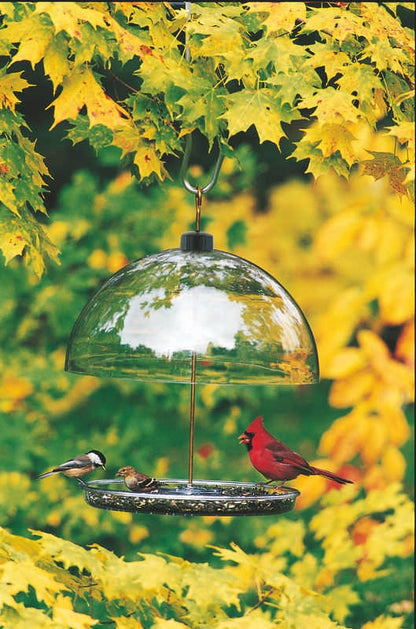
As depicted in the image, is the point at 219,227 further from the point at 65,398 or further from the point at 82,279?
the point at 65,398

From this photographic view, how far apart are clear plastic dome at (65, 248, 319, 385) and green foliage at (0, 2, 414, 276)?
13.4 inches

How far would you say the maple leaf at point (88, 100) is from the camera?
2.47 m

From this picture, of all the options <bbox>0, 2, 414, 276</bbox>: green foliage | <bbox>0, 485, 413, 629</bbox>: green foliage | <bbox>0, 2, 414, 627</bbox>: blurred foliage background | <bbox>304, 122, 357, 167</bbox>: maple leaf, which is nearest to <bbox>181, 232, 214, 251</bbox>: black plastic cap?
<bbox>0, 2, 414, 276</bbox>: green foliage

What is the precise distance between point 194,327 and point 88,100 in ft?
2.11

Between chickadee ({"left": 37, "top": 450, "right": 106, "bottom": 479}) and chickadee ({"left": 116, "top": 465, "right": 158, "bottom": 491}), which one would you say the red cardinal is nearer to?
chickadee ({"left": 116, "top": 465, "right": 158, "bottom": 491})

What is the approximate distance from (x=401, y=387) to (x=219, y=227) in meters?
1.15

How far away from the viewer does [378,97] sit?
111 inches

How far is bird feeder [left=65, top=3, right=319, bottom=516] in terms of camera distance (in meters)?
2.28

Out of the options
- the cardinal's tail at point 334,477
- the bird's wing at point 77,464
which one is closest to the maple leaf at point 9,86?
the bird's wing at point 77,464

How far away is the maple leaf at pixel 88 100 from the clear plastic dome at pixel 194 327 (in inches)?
14.0

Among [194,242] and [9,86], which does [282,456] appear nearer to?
[194,242]

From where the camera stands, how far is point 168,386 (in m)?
4.71

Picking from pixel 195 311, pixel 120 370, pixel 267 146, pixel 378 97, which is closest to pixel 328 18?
pixel 378 97

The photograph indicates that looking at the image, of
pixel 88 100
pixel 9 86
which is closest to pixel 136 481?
pixel 88 100
